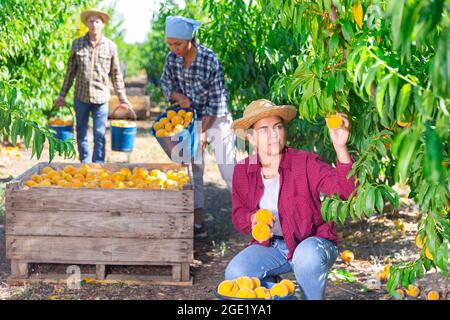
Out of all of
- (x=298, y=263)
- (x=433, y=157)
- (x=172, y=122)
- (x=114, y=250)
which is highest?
(x=433, y=157)

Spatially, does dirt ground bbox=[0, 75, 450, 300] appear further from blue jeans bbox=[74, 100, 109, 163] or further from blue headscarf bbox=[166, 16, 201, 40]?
blue headscarf bbox=[166, 16, 201, 40]

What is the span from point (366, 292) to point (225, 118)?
1892mm

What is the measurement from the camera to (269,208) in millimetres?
3479

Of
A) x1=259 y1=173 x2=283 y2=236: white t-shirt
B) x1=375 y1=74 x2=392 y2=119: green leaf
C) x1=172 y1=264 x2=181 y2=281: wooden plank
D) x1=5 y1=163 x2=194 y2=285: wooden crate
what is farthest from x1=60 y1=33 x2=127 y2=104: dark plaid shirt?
x1=375 y1=74 x2=392 y2=119: green leaf

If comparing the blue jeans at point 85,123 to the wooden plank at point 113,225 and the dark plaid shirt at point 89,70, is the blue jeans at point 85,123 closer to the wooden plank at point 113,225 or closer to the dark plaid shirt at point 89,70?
the dark plaid shirt at point 89,70

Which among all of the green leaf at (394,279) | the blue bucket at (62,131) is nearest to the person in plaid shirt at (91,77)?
the blue bucket at (62,131)

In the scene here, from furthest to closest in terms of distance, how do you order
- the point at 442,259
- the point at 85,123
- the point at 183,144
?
the point at 85,123 → the point at 183,144 → the point at 442,259

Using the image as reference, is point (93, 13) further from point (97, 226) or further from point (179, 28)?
point (97, 226)

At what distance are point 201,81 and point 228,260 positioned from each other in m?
1.37

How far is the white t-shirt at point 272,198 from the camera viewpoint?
3.45 m

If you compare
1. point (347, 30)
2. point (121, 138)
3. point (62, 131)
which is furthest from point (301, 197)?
point (62, 131)

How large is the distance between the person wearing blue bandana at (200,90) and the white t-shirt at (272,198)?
6.24 feet

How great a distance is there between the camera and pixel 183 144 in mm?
5141

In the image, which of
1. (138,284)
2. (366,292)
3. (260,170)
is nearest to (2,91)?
(260,170)
